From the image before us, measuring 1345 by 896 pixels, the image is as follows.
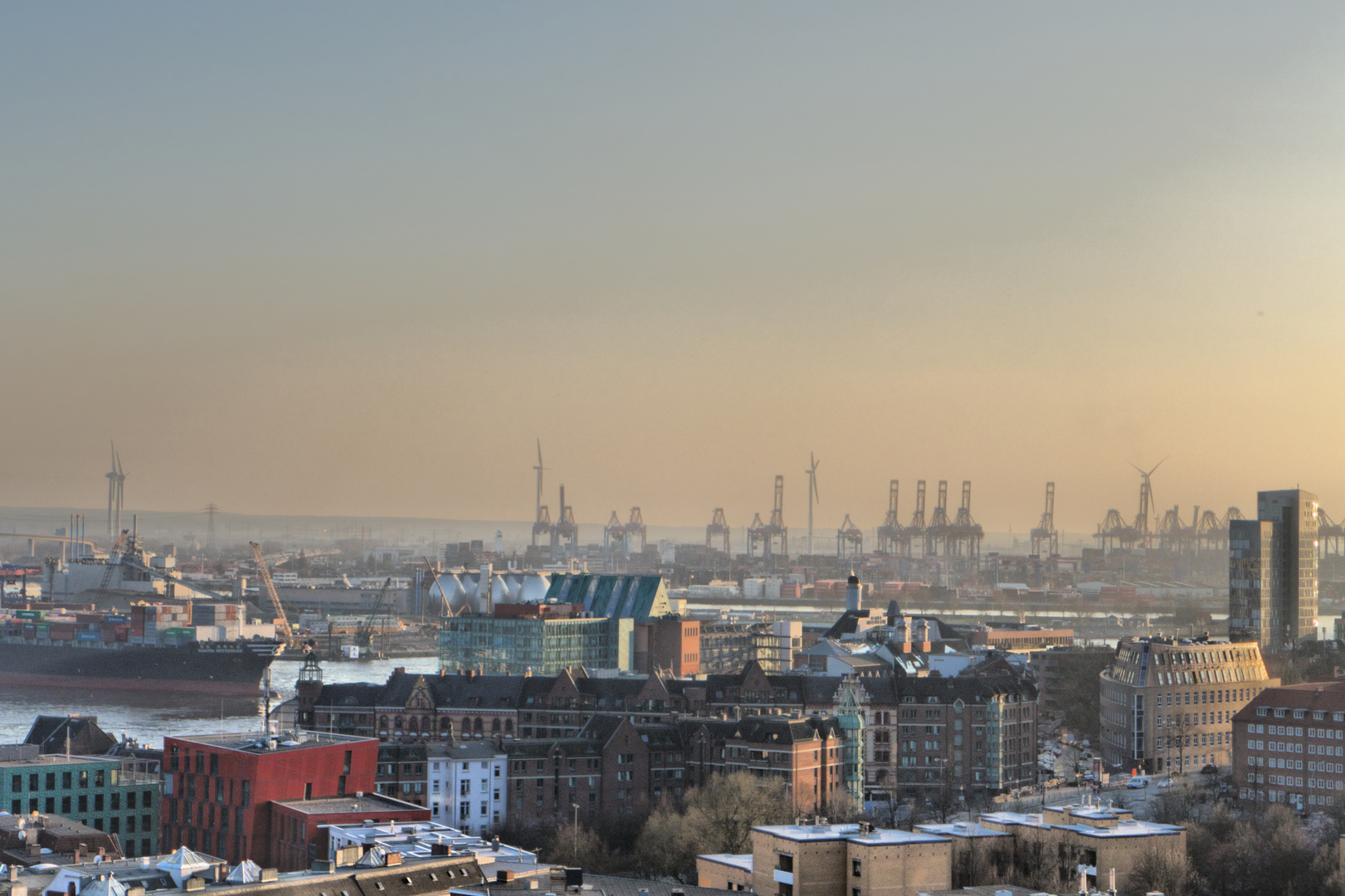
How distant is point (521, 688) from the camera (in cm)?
4494

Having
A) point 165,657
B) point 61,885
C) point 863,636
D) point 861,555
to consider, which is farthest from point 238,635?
point 861,555

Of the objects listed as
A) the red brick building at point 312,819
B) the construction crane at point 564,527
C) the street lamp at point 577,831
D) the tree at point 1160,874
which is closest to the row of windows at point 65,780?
the red brick building at point 312,819

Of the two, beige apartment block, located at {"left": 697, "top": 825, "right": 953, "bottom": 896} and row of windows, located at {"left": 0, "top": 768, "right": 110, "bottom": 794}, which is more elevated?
beige apartment block, located at {"left": 697, "top": 825, "right": 953, "bottom": 896}

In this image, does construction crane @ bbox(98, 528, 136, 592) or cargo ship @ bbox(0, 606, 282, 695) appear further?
construction crane @ bbox(98, 528, 136, 592)

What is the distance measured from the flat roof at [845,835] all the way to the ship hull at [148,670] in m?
51.1

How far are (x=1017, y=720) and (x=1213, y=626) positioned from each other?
68785 millimetres

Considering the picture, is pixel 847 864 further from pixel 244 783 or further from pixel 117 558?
pixel 117 558

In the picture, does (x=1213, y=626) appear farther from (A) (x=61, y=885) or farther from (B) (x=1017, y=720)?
(A) (x=61, y=885)

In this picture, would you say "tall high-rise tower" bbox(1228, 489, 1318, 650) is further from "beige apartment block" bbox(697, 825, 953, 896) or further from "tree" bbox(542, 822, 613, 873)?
"beige apartment block" bbox(697, 825, 953, 896)

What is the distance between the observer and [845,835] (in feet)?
85.4

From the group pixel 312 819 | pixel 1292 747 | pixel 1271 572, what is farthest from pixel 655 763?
pixel 1271 572

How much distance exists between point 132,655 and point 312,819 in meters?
54.8

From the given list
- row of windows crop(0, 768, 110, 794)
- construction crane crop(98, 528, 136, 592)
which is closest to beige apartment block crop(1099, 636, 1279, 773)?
row of windows crop(0, 768, 110, 794)

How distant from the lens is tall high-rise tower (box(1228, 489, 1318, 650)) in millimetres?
61969
